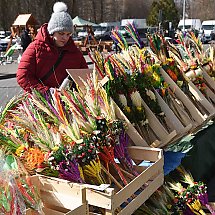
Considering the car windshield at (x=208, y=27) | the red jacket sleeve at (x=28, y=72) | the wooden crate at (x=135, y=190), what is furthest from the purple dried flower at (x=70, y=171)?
the car windshield at (x=208, y=27)

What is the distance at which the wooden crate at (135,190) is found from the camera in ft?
5.53

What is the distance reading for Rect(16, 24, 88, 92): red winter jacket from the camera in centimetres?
278

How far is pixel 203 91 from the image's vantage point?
3320 millimetres

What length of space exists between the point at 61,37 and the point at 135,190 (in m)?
1.47

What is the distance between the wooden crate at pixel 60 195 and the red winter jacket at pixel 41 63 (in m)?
1.08

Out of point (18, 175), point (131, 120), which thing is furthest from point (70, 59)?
point (18, 175)

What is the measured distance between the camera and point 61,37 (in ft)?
9.43

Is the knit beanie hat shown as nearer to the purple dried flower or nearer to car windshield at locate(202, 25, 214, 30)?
the purple dried flower

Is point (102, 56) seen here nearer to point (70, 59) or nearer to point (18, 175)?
point (70, 59)

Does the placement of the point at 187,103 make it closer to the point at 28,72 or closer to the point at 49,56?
the point at 49,56

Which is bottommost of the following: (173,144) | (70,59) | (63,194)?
(173,144)

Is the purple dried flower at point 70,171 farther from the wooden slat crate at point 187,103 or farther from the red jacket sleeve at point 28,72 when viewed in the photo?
the wooden slat crate at point 187,103

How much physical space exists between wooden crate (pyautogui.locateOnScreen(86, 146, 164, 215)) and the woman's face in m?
1.14

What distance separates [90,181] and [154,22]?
4017cm
